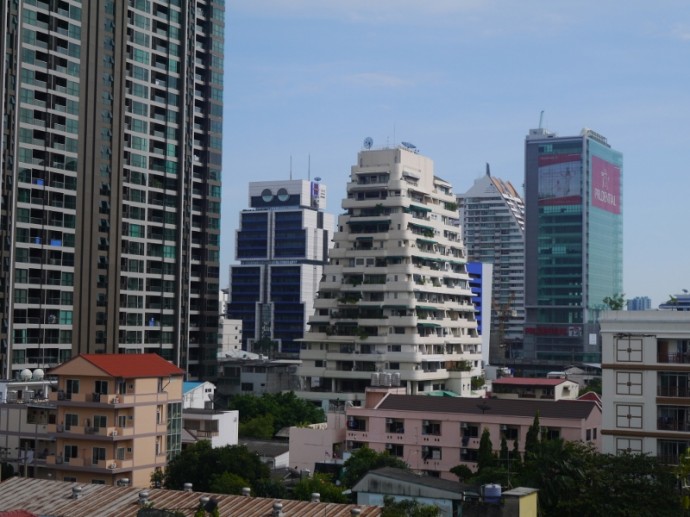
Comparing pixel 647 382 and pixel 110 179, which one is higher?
pixel 110 179

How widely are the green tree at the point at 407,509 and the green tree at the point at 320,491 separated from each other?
46.5ft

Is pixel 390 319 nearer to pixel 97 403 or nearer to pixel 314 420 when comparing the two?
pixel 314 420

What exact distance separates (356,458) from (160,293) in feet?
222

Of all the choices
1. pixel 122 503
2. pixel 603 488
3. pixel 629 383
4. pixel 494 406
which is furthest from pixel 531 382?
pixel 122 503

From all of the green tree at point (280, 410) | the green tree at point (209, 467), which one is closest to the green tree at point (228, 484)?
the green tree at point (209, 467)

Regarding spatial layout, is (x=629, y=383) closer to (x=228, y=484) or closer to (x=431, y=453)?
(x=431, y=453)

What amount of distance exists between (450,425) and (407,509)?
139 ft

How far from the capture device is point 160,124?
140 metres

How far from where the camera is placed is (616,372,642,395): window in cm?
6562

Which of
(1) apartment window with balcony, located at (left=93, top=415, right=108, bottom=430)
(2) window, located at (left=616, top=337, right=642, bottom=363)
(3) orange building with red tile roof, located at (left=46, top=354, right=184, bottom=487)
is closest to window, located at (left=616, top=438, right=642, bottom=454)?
(2) window, located at (left=616, top=337, right=642, bottom=363)

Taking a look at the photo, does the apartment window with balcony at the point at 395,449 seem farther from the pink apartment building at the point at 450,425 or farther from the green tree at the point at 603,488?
the green tree at the point at 603,488

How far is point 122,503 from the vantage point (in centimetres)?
4669

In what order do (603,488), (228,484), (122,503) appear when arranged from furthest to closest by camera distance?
(228,484), (603,488), (122,503)

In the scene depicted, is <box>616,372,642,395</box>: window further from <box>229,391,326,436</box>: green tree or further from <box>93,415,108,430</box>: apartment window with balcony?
<box>229,391,326,436</box>: green tree
